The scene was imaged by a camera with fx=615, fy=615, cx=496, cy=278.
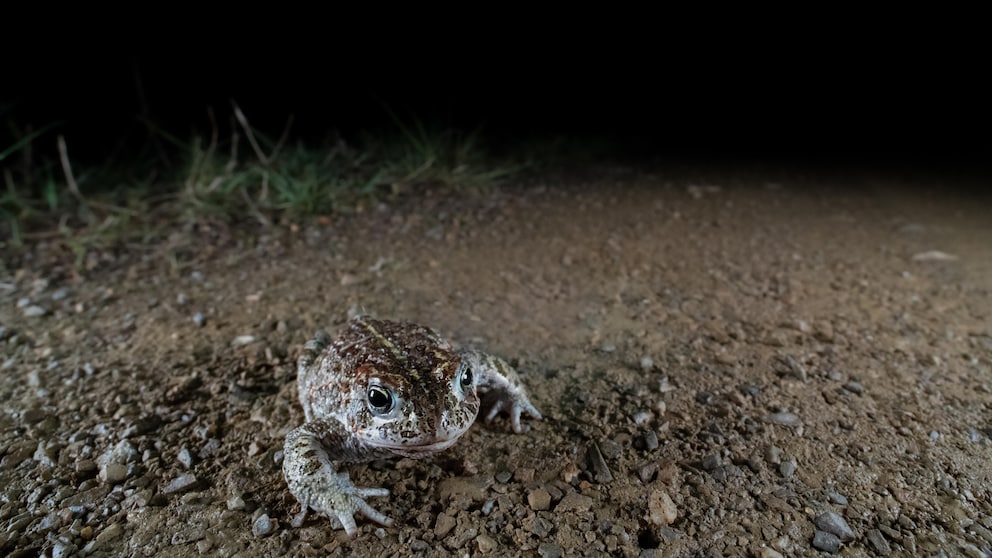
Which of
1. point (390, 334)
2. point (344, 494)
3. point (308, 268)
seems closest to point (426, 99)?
point (308, 268)

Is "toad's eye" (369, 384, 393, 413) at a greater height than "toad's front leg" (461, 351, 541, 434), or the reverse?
"toad's eye" (369, 384, 393, 413)

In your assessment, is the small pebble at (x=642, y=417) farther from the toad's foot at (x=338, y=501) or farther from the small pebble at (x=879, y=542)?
the toad's foot at (x=338, y=501)

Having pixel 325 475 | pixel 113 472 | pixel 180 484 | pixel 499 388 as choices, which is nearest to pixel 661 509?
pixel 499 388

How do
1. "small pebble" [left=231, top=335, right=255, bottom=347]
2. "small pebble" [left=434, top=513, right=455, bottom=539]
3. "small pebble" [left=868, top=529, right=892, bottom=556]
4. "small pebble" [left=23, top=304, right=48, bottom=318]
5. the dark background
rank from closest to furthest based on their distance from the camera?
1. "small pebble" [left=868, top=529, right=892, bottom=556]
2. "small pebble" [left=434, top=513, right=455, bottom=539]
3. "small pebble" [left=231, top=335, right=255, bottom=347]
4. "small pebble" [left=23, top=304, right=48, bottom=318]
5. the dark background

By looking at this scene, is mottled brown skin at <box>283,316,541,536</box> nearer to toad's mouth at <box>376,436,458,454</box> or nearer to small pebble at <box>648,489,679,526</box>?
toad's mouth at <box>376,436,458,454</box>

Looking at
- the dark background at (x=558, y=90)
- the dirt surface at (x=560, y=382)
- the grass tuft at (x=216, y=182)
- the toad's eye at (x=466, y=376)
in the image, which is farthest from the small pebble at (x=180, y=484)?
the dark background at (x=558, y=90)

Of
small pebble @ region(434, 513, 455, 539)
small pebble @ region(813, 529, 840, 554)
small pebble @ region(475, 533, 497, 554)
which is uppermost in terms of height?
small pebble @ region(813, 529, 840, 554)

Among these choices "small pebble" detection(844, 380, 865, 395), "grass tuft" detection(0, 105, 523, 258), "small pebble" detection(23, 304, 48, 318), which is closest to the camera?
"small pebble" detection(844, 380, 865, 395)

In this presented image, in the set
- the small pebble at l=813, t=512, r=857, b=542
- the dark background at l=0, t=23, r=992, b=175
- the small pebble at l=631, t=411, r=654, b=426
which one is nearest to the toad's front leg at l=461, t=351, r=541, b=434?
the small pebble at l=631, t=411, r=654, b=426
